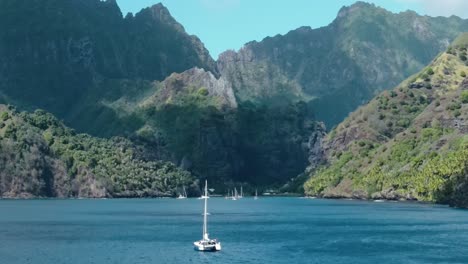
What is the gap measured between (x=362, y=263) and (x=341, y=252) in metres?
17.8

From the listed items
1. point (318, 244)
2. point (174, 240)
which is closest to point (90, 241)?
point (174, 240)

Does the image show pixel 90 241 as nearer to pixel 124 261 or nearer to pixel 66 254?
pixel 66 254

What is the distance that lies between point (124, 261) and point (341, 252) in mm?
44912

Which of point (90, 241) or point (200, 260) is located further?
point (90, 241)

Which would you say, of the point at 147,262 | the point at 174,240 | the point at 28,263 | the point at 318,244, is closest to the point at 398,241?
the point at 318,244

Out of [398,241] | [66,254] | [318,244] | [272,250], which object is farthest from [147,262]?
[398,241]

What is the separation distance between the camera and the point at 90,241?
196 meters

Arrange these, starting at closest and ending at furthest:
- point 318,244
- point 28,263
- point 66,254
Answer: point 28,263 → point 66,254 → point 318,244

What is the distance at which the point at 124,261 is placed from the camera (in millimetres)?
159000

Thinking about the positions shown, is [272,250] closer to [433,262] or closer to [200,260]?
[200,260]

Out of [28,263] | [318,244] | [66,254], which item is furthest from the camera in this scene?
[318,244]

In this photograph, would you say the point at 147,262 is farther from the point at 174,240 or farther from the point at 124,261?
the point at 174,240

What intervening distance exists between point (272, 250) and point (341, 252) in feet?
46.8

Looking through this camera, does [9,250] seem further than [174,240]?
No
